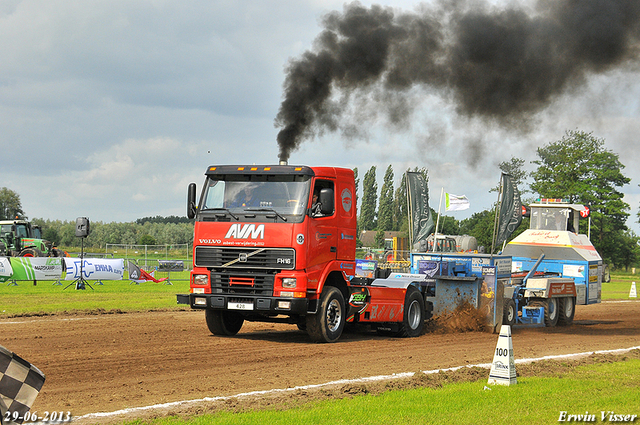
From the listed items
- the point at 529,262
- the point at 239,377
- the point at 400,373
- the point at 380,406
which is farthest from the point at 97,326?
the point at 529,262

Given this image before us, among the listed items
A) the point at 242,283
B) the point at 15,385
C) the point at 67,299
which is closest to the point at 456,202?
the point at 67,299

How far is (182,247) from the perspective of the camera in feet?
151

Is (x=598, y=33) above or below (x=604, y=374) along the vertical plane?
above

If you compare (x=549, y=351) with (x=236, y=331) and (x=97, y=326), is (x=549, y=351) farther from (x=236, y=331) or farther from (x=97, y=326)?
(x=97, y=326)

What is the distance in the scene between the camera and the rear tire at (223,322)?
12.9m

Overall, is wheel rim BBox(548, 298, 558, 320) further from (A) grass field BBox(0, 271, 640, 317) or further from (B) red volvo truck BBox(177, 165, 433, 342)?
(A) grass field BBox(0, 271, 640, 317)

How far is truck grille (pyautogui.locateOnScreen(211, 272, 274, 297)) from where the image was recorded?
456 inches

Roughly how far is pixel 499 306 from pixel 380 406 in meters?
9.26

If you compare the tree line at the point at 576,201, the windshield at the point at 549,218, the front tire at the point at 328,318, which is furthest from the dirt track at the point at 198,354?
the tree line at the point at 576,201

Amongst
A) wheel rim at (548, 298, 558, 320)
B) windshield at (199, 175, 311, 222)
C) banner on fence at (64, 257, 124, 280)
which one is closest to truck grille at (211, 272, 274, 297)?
windshield at (199, 175, 311, 222)

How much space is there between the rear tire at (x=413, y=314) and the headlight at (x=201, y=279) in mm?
4581

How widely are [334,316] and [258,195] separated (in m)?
2.88

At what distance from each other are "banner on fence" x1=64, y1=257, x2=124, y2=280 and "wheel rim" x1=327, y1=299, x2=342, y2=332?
19348 mm

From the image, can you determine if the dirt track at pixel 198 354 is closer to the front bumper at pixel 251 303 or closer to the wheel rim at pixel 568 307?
the front bumper at pixel 251 303
